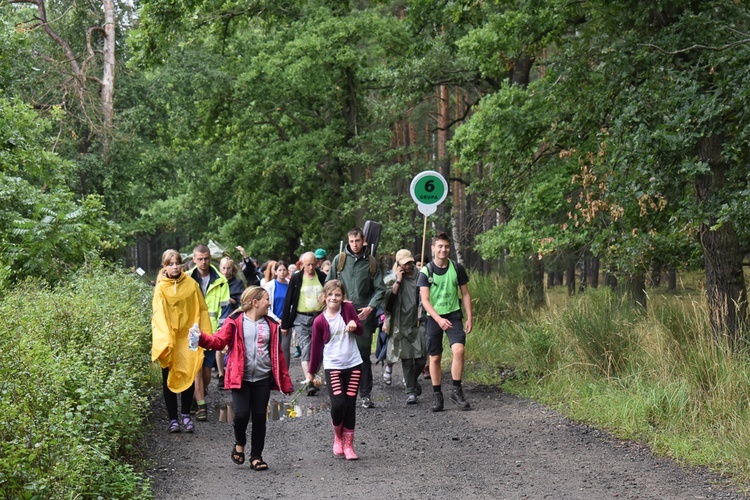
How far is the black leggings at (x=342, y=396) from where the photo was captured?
8125mm

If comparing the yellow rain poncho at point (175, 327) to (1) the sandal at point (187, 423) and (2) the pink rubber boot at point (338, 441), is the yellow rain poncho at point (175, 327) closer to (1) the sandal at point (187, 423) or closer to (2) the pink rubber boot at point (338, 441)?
(1) the sandal at point (187, 423)

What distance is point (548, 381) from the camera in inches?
438

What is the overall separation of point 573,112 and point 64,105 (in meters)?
16.8

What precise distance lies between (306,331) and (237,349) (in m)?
4.87

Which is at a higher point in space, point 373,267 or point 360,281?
point 373,267

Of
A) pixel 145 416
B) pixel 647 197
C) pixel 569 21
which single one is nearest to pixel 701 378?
pixel 647 197

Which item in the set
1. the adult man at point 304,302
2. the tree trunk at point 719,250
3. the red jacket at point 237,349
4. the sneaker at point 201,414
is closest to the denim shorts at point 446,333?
the adult man at point 304,302

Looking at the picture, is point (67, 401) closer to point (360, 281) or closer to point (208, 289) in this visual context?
point (208, 289)

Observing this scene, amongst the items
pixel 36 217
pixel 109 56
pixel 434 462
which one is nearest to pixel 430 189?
pixel 434 462

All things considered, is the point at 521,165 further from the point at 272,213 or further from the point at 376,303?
the point at 272,213

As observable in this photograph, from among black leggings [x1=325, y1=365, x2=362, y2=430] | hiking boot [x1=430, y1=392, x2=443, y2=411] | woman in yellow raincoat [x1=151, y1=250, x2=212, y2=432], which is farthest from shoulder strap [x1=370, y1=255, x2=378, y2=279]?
black leggings [x1=325, y1=365, x2=362, y2=430]

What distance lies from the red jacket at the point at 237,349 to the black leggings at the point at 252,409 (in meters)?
0.09

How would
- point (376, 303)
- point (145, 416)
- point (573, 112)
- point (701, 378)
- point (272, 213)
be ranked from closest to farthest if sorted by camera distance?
point (701, 378), point (145, 416), point (376, 303), point (573, 112), point (272, 213)

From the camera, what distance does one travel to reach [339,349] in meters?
8.24
